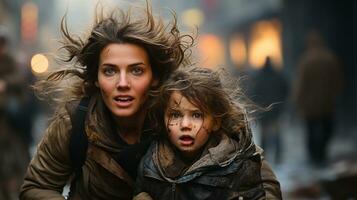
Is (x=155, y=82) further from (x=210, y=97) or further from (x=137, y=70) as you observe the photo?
(x=210, y=97)

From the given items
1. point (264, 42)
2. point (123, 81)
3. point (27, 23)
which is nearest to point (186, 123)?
point (123, 81)

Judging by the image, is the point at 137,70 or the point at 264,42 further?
the point at 264,42

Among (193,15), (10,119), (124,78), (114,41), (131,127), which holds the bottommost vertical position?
(10,119)

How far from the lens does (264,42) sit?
36.7 m

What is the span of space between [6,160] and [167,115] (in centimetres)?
608

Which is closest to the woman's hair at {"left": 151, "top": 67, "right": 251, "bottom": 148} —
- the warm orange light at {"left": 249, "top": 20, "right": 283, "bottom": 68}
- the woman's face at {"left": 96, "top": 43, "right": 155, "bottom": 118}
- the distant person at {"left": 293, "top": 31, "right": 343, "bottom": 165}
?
the woman's face at {"left": 96, "top": 43, "right": 155, "bottom": 118}

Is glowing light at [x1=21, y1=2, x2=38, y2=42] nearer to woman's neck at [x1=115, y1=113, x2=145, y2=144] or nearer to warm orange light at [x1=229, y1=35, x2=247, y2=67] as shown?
warm orange light at [x1=229, y1=35, x2=247, y2=67]

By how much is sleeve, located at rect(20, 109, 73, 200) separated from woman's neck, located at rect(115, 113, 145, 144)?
0.24m

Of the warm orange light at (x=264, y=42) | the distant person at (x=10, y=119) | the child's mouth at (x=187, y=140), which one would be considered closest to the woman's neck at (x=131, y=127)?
the child's mouth at (x=187, y=140)

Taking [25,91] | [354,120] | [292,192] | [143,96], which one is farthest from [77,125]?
[354,120]

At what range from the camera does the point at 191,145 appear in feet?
13.5

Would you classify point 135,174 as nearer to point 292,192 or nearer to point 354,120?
point 292,192

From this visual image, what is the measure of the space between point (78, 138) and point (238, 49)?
43075mm

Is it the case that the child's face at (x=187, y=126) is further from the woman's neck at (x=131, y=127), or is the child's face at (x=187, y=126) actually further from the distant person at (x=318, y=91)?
the distant person at (x=318, y=91)
